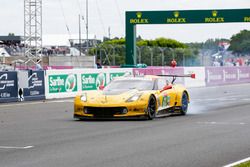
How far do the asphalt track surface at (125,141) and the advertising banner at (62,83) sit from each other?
10.3m

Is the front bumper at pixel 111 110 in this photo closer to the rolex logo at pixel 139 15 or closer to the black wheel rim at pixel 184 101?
the black wheel rim at pixel 184 101

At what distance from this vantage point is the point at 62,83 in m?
30.0

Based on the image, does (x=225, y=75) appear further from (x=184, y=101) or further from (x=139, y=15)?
(x=184, y=101)

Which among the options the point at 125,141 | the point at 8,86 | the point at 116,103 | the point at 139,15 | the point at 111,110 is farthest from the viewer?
the point at 139,15

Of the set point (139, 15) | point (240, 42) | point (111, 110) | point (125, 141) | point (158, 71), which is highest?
point (240, 42)

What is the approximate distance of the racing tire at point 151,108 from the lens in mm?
17047

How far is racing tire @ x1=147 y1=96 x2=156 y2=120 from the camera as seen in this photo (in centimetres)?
1705

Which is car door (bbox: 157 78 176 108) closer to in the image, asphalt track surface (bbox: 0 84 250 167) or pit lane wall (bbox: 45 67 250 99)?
asphalt track surface (bbox: 0 84 250 167)

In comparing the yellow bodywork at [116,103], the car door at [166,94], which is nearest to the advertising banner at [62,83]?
the car door at [166,94]

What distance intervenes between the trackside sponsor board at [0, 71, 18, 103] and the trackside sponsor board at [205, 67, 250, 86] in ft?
62.6

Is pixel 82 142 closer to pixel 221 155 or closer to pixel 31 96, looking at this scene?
pixel 221 155

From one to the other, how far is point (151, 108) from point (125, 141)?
5.02m

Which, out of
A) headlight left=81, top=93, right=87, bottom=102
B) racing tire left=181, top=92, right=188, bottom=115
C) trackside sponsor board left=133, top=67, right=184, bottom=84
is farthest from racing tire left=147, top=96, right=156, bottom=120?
trackside sponsor board left=133, top=67, right=184, bottom=84

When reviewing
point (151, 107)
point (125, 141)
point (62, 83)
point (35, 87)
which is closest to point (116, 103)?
point (151, 107)
